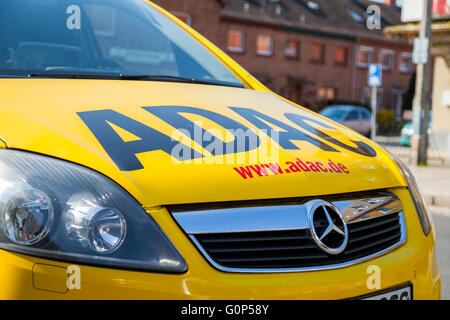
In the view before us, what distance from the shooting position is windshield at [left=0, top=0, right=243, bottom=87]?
243 centimetres

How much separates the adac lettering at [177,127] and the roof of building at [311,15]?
2920 centimetres

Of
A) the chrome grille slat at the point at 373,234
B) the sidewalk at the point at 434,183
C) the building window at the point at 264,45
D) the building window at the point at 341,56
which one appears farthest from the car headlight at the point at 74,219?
the building window at the point at 341,56

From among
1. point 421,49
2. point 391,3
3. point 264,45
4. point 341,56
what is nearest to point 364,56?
point 341,56

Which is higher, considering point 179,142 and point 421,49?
point 421,49

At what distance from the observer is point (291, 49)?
3400 centimetres

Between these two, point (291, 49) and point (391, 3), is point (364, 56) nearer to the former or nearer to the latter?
point (291, 49)

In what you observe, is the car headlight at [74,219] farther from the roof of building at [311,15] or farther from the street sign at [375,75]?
the roof of building at [311,15]

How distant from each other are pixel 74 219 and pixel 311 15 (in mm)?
35152

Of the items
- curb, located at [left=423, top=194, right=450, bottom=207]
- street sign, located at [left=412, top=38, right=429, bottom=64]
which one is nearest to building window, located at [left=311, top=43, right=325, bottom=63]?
street sign, located at [left=412, top=38, right=429, bottom=64]

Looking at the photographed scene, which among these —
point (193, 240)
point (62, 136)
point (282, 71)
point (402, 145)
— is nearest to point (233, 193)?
point (193, 240)

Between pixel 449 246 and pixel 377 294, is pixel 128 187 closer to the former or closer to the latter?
pixel 377 294

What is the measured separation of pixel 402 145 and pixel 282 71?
1398 centimetres

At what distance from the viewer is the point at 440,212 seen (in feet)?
23.6

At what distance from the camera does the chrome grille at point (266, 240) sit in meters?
1.54
